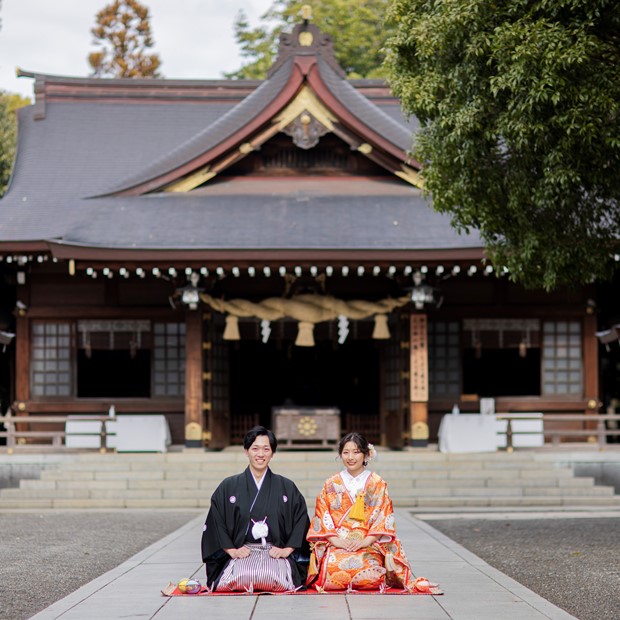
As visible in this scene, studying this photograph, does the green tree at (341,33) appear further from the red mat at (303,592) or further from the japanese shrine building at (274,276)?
the red mat at (303,592)

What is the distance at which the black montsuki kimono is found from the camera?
8.27 meters

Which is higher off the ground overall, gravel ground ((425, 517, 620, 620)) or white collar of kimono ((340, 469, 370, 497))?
white collar of kimono ((340, 469, 370, 497))

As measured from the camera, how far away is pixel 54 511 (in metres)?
17.4

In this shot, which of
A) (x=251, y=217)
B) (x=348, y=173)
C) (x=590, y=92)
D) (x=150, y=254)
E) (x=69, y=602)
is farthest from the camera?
(x=348, y=173)

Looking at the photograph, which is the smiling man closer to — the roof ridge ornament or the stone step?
the stone step

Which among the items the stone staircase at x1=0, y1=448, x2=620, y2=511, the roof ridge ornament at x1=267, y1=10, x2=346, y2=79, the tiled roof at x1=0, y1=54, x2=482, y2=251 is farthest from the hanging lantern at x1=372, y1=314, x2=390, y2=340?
the roof ridge ornament at x1=267, y1=10, x2=346, y2=79

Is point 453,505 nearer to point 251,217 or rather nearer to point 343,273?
point 343,273

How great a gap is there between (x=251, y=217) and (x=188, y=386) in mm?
3567

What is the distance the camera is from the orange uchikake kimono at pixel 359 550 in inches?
329

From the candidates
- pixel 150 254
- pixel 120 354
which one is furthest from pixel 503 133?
pixel 120 354

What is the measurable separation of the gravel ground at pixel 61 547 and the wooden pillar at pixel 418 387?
499cm

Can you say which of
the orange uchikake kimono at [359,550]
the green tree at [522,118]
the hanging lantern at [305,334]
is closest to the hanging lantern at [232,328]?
the hanging lantern at [305,334]

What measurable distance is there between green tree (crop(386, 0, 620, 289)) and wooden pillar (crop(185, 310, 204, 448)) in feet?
25.5

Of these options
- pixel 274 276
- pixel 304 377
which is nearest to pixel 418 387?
pixel 274 276
